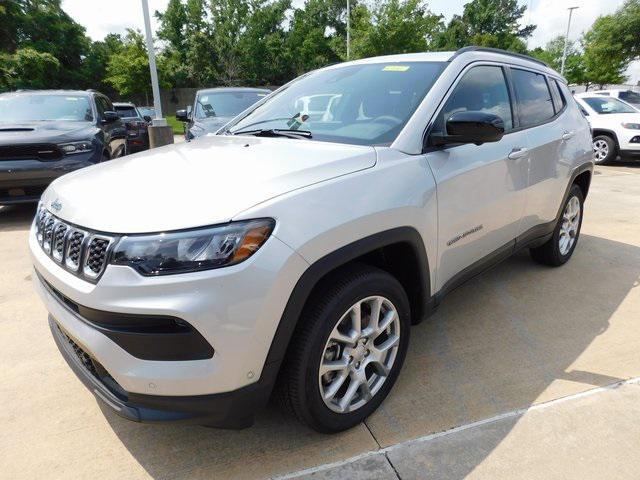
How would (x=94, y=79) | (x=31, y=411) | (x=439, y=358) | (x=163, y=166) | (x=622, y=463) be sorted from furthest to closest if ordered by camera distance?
(x=94, y=79), (x=439, y=358), (x=31, y=411), (x=163, y=166), (x=622, y=463)

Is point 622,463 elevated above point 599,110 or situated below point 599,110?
below

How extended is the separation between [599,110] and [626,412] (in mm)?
10748

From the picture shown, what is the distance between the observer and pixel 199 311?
1557mm

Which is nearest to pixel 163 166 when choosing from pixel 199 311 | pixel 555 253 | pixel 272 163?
pixel 272 163

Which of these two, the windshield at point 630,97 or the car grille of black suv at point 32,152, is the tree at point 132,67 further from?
the car grille of black suv at point 32,152

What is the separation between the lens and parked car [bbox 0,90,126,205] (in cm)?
546

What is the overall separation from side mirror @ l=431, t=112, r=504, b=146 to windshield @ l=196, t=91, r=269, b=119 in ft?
19.3

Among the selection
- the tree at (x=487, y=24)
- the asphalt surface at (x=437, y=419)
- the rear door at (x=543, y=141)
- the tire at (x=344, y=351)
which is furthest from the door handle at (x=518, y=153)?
the tree at (x=487, y=24)

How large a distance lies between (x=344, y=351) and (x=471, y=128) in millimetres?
1243

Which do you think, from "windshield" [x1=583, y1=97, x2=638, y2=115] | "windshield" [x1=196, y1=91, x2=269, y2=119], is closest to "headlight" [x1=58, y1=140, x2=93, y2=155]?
"windshield" [x1=196, y1=91, x2=269, y2=119]

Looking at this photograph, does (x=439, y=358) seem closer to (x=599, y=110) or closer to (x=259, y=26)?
(x=599, y=110)

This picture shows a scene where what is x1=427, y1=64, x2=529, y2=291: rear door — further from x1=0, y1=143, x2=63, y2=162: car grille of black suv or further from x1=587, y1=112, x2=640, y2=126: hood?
x1=587, y1=112, x2=640, y2=126: hood

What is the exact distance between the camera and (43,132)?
5707 mm

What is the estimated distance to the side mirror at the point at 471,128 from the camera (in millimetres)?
2238
